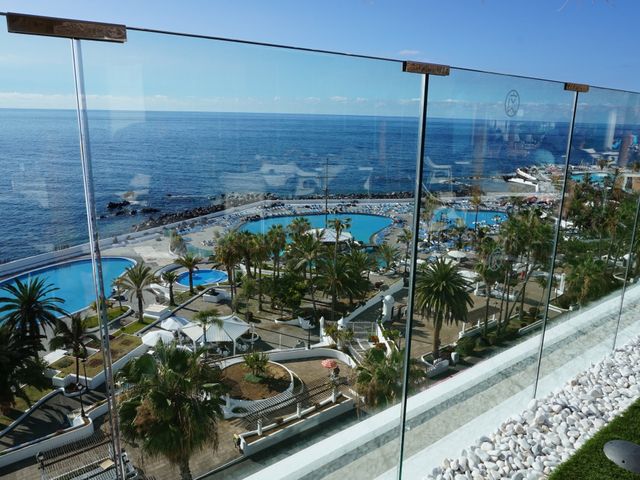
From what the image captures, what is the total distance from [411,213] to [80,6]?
1955 millimetres

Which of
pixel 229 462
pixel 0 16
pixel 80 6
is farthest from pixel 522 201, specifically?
pixel 0 16

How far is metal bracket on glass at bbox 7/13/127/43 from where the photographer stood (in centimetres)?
154

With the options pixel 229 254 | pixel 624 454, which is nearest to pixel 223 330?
pixel 229 254

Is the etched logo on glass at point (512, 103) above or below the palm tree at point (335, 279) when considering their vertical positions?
above

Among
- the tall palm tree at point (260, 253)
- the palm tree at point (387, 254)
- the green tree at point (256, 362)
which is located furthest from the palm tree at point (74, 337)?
the palm tree at point (387, 254)

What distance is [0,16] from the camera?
1536 millimetres

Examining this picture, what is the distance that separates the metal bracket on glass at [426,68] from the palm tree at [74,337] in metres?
1.99

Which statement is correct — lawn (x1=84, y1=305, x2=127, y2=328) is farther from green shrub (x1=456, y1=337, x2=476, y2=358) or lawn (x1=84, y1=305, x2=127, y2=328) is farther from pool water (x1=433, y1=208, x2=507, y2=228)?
green shrub (x1=456, y1=337, x2=476, y2=358)

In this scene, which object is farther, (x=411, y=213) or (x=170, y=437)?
(x=411, y=213)

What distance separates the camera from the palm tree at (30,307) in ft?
5.72

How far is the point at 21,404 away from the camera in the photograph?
1827 millimetres

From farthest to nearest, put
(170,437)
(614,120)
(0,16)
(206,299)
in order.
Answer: (614,120), (206,299), (170,437), (0,16)

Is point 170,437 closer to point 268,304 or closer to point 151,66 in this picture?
point 268,304

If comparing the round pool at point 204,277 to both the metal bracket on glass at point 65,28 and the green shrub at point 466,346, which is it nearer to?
the metal bracket on glass at point 65,28
